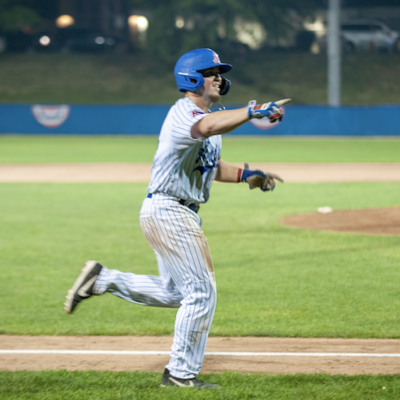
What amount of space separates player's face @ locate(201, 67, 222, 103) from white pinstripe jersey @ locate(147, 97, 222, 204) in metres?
0.14

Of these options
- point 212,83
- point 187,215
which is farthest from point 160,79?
point 187,215

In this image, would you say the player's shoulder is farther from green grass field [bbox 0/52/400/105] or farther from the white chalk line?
green grass field [bbox 0/52/400/105]

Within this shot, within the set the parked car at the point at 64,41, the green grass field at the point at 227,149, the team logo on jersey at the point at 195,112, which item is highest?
the parked car at the point at 64,41

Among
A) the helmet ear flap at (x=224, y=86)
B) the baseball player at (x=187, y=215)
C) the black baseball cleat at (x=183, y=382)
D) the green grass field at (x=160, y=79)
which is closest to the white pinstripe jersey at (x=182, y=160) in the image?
the baseball player at (x=187, y=215)

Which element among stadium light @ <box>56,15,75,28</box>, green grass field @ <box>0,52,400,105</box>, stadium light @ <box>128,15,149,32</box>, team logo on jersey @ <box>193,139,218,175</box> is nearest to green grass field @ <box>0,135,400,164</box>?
green grass field @ <box>0,52,400,105</box>

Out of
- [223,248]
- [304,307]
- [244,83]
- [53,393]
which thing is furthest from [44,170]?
[244,83]

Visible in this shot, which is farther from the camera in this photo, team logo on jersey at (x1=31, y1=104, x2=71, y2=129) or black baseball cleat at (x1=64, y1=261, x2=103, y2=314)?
team logo on jersey at (x1=31, y1=104, x2=71, y2=129)

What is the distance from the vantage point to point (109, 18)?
186ft

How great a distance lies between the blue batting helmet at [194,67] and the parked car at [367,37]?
4860cm

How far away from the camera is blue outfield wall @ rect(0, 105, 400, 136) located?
3378 cm

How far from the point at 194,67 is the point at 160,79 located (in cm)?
4560

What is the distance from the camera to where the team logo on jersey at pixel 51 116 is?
3625cm

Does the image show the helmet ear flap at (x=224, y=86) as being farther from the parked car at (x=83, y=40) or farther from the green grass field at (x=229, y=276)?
the parked car at (x=83, y=40)

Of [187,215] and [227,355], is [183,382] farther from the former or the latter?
[187,215]
